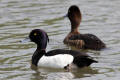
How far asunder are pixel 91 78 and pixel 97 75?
0.75ft

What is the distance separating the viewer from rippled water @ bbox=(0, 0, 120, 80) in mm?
10289

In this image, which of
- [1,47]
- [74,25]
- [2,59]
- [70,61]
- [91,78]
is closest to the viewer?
[91,78]

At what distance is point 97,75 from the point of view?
32.8 ft

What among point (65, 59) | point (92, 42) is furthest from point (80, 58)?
point (92, 42)

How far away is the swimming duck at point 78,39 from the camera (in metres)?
12.3

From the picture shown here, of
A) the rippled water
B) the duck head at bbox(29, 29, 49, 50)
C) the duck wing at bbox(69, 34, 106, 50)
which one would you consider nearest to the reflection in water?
the rippled water

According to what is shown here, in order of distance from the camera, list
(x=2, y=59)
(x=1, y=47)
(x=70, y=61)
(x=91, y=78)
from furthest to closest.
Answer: (x=1, y=47) → (x=2, y=59) → (x=70, y=61) → (x=91, y=78)

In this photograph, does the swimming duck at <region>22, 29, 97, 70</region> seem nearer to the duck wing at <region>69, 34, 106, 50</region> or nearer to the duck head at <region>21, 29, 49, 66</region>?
the duck head at <region>21, 29, 49, 66</region>

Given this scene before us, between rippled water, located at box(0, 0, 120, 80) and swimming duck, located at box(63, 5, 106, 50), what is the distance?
180 mm

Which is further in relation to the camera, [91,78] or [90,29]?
[90,29]

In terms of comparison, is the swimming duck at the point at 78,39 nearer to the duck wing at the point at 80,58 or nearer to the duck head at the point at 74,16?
the duck head at the point at 74,16

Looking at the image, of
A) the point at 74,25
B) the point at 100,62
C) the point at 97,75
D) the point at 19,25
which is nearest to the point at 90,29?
the point at 74,25

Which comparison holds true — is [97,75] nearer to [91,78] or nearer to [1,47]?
[91,78]

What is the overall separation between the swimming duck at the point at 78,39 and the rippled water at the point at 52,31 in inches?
7.1
